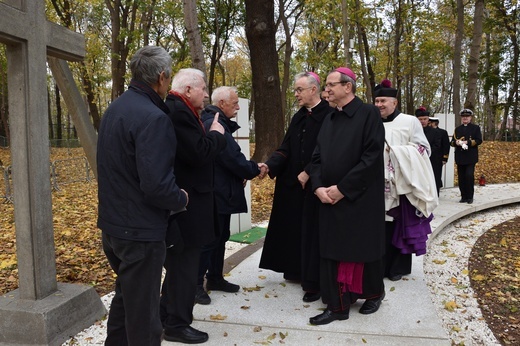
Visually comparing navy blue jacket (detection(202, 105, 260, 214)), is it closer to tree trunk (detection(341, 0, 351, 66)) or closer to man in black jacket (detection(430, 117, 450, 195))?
man in black jacket (detection(430, 117, 450, 195))

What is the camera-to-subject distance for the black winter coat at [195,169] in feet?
10.1

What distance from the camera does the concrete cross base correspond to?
3.33 metres

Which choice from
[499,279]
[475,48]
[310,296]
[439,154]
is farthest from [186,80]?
[475,48]

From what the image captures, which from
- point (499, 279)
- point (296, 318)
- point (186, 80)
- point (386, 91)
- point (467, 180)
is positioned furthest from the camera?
point (467, 180)

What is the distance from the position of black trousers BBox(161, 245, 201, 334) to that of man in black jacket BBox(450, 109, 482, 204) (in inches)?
318

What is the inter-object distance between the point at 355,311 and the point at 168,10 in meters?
15.2

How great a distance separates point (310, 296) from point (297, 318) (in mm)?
423

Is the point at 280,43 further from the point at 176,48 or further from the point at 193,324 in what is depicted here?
the point at 193,324

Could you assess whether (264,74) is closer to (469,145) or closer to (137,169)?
(469,145)

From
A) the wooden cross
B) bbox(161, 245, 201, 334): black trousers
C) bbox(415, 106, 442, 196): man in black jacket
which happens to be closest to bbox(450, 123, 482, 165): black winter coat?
bbox(415, 106, 442, 196): man in black jacket

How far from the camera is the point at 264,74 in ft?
34.3

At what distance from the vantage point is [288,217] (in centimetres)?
447

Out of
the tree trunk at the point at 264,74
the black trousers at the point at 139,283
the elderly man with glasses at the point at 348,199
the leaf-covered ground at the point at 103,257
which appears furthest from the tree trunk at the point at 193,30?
the black trousers at the point at 139,283

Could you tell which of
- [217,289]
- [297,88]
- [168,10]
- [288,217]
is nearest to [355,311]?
[288,217]
